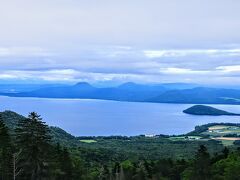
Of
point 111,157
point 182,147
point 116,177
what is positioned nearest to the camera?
point 116,177

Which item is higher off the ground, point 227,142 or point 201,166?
point 201,166

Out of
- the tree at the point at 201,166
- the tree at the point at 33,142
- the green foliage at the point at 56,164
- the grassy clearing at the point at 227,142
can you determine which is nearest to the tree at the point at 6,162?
the green foliage at the point at 56,164

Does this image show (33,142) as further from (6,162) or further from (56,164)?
(56,164)

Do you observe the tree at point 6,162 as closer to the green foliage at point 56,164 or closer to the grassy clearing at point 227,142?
the green foliage at point 56,164

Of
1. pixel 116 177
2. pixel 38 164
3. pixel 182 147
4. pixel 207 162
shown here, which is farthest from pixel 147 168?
pixel 182 147

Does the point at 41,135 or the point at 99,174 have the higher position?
the point at 41,135

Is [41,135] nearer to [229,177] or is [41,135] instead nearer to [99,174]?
[229,177]

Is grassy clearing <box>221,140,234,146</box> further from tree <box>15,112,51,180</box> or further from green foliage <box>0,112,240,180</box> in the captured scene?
tree <box>15,112,51,180</box>

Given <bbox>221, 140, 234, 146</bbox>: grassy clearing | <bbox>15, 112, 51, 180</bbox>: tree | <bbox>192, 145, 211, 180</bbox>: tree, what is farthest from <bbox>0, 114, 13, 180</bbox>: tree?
<bbox>221, 140, 234, 146</bbox>: grassy clearing

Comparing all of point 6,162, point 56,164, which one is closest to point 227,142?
point 56,164
